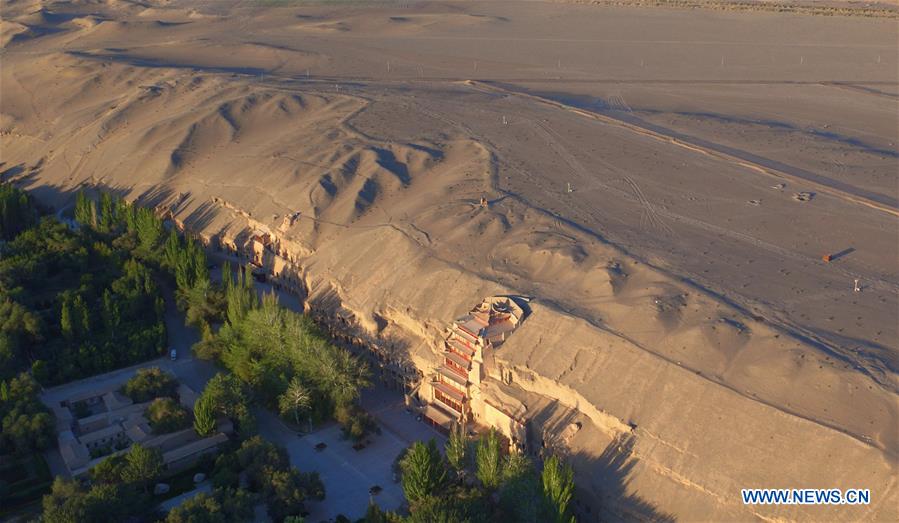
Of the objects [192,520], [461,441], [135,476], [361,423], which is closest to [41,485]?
[135,476]

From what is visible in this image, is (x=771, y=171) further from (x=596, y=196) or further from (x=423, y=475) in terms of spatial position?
(x=423, y=475)

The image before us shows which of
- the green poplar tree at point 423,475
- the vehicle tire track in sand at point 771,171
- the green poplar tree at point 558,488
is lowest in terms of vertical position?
the green poplar tree at point 423,475

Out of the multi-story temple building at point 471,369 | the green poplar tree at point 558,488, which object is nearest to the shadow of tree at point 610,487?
the green poplar tree at point 558,488

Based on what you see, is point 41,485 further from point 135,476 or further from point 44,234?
point 44,234

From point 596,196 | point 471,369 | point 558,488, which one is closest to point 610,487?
point 558,488

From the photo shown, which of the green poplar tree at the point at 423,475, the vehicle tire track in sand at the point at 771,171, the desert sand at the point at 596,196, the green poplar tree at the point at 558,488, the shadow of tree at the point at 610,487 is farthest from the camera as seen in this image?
the vehicle tire track in sand at the point at 771,171

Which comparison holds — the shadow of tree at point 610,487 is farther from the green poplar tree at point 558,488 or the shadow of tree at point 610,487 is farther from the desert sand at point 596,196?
the green poplar tree at point 558,488

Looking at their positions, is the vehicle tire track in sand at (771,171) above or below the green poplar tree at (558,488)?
above

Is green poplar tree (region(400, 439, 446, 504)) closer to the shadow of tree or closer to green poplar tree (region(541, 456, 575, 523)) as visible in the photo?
green poplar tree (region(541, 456, 575, 523))

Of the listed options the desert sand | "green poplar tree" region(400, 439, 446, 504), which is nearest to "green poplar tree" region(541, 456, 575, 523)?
the desert sand
